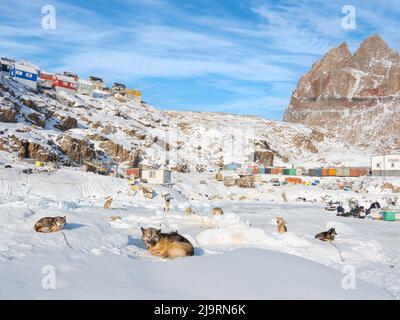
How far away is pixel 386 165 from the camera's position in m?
79.8

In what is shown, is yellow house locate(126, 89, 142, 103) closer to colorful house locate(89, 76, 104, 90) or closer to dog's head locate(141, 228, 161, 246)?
colorful house locate(89, 76, 104, 90)

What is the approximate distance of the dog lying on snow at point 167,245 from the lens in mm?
9178

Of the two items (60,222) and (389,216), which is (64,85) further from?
(60,222)

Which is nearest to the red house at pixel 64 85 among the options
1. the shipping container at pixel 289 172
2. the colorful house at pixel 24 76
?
the colorful house at pixel 24 76

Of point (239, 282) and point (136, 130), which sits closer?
point (239, 282)

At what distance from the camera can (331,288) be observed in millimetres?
6539

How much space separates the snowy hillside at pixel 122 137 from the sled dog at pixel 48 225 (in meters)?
43.5

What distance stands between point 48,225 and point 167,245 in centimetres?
350

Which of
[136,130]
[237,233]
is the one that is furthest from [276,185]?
[237,233]

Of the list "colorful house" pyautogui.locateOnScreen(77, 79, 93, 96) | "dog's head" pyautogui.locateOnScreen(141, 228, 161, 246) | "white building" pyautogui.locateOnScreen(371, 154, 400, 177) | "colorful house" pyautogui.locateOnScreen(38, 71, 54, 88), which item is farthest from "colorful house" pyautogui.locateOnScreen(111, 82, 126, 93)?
"dog's head" pyautogui.locateOnScreen(141, 228, 161, 246)

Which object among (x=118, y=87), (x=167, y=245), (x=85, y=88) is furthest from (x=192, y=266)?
(x=118, y=87)

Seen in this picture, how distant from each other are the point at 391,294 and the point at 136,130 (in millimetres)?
90818

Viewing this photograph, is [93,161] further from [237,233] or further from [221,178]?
[237,233]

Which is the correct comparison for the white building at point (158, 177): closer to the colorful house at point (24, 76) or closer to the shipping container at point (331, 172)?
the shipping container at point (331, 172)
